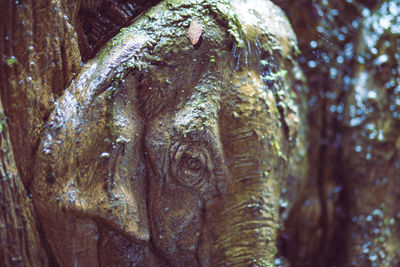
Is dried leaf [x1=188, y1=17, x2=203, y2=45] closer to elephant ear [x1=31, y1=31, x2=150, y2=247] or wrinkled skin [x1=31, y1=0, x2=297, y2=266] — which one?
wrinkled skin [x1=31, y1=0, x2=297, y2=266]

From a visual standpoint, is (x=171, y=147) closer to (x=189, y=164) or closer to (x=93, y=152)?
(x=189, y=164)

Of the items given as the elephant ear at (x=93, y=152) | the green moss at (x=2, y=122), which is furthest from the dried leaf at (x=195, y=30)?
the green moss at (x=2, y=122)

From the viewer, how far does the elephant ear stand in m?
0.79

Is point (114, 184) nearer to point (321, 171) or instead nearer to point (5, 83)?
point (5, 83)

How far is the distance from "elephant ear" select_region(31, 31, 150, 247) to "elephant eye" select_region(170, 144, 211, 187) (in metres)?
0.09

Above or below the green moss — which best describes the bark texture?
below

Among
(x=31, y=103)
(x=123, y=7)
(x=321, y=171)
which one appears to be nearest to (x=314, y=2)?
(x=321, y=171)

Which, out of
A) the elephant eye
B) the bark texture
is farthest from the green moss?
the elephant eye

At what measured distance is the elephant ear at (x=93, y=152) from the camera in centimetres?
79

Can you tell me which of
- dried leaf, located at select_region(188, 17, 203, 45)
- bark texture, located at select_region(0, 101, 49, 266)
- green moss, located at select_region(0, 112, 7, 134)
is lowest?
bark texture, located at select_region(0, 101, 49, 266)

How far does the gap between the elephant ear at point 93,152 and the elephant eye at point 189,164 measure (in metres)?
0.09

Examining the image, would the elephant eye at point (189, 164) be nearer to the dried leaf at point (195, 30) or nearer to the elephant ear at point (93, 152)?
the elephant ear at point (93, 152)

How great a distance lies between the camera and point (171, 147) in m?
0.87

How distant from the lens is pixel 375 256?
4.72ft
